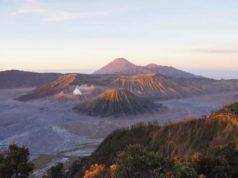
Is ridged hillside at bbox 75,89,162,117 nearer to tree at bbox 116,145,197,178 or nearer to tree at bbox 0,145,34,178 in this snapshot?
tree at bbox 0,145,34,178

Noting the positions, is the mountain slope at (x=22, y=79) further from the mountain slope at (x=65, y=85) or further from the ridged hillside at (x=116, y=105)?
the ridged hillside at (x=116, y=105)

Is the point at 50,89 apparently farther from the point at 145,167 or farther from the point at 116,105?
the point at 145,167

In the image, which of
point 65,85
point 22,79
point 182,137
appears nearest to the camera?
point 182,137

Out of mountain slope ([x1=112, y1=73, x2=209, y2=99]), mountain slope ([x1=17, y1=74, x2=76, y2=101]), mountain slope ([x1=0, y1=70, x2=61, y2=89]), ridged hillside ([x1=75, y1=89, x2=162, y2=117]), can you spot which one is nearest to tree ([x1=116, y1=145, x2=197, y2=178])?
ridged hillside ([x1=75, y1=89, x2=162, y2=117])

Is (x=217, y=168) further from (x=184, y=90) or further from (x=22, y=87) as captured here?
(x=22, y=87)

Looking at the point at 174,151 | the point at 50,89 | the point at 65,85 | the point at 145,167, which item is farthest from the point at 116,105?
the point at 145,167

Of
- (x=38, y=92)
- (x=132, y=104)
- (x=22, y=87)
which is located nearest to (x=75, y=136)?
(x=132, y=104)
